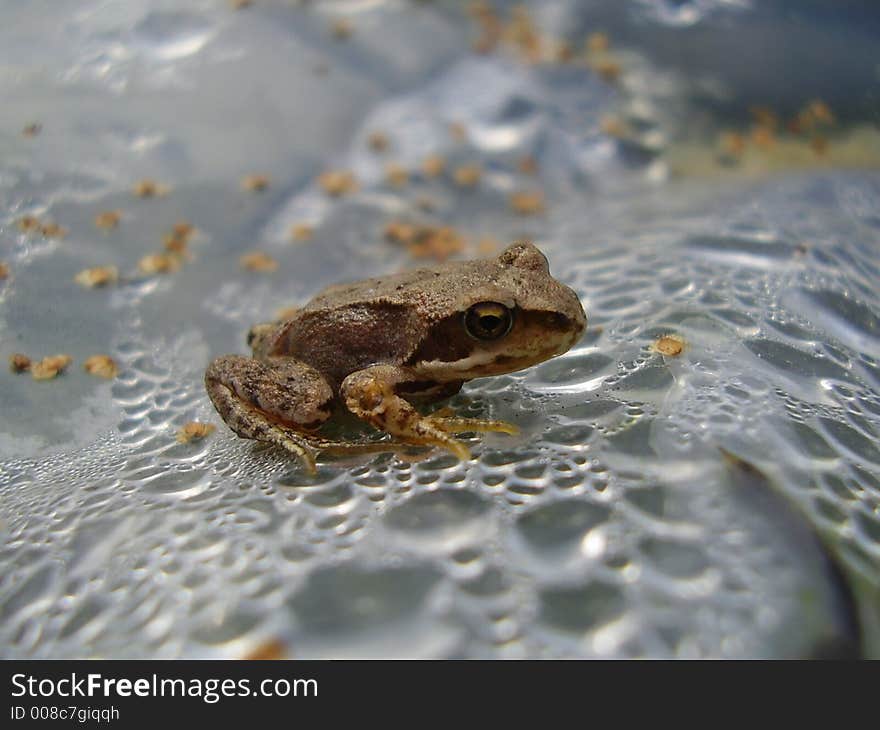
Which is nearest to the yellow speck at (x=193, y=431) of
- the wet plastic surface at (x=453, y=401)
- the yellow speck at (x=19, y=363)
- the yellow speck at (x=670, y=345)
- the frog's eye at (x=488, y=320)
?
the wet plastic surface at (x=453, y=401)

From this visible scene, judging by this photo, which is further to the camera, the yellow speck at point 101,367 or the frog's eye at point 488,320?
the yellow speck at point 101,367

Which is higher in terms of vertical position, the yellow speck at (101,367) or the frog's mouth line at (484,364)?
the yellow speck at (101,367)

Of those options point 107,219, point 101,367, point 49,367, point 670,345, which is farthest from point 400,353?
point 107,219

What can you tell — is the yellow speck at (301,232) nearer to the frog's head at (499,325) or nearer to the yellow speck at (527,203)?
the yellow speck at (527,203)

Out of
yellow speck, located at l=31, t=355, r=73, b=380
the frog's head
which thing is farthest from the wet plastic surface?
the frog's head

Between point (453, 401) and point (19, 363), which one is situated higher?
point (19, 363)

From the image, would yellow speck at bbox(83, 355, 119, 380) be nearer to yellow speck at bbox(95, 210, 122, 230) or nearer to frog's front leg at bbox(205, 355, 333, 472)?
frog's front leg at bbox(205, 355, 333, 472)

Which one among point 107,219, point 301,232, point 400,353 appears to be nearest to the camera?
point 400,353

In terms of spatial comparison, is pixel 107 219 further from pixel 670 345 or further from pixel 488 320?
pixel 670 345
